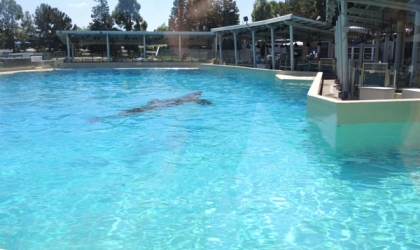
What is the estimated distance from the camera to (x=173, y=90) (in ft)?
62.8

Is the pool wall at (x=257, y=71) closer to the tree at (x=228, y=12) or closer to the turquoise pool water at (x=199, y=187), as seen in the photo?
the turquoise pool water at (x=199, y=187)

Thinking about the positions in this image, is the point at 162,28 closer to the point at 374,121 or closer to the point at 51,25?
the point at 51,25

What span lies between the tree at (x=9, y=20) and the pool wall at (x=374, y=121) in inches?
2270

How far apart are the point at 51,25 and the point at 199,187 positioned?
60959 mm

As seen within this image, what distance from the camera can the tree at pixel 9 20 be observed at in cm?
5678

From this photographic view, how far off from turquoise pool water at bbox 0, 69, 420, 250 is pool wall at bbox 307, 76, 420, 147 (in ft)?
1.99

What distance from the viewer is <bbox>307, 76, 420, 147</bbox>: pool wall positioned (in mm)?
8656

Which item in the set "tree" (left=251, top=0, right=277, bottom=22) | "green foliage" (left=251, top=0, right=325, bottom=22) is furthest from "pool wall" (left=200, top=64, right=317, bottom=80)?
"tree" (left=251, top=0, right=277, bottom=22)

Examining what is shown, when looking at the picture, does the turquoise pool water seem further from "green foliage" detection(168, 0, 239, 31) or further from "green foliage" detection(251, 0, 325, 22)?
"green foliage" detection(168, 0, 239, 31)

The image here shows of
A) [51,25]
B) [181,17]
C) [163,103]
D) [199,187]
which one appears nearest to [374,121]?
[199,187]

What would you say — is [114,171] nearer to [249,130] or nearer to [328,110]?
[249,130]

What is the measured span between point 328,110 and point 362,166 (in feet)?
8.45

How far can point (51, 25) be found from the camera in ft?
194

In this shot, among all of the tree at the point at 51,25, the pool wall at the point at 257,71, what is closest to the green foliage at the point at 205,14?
the tree at the point at 51,25
